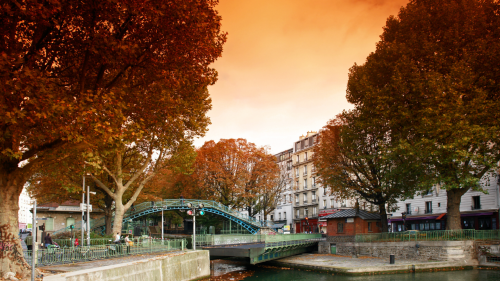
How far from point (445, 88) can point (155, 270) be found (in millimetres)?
22566

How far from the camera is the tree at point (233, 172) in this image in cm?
5134

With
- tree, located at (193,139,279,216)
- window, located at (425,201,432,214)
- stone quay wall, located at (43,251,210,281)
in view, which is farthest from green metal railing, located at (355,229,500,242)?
tree, located at (193,139,279,216)

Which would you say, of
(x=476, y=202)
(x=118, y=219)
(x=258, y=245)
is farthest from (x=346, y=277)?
(x=476, y=202)

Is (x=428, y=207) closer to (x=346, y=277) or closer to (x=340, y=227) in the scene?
(x=340, y=227)

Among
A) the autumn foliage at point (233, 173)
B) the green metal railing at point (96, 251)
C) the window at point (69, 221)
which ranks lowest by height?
the window at point (69, 221)

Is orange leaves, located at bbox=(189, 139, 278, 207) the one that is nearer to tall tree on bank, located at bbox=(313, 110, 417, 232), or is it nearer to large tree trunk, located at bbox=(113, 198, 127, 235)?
tall tree on bank, located at bbox=(313, 110, 417, 232)

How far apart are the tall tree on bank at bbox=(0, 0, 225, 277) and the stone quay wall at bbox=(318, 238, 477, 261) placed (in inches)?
910

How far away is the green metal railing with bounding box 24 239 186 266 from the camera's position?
17016mm

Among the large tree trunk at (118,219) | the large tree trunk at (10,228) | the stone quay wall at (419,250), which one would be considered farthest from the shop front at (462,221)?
the large tree trunk at (10,228)

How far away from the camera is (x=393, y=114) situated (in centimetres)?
2892

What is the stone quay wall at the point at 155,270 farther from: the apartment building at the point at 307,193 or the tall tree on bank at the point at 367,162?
the apartment building at the point at 307,193

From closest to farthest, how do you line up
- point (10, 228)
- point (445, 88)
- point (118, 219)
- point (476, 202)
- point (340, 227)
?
1. point (10, 228)
2. point (445, 88)
3. point (118, 219)
4. point (476, 202)
5. point (340, 227)

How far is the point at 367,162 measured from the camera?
33531 mm

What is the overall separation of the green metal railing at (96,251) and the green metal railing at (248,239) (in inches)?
212
